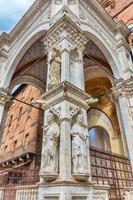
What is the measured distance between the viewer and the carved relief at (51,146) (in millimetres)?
2890

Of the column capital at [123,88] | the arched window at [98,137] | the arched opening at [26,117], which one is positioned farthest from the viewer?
the arched window at [98,137]

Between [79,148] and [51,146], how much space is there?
0.47m

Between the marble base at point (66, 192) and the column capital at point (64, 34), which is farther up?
the column capital at point (64, 34)

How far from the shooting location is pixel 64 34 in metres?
4.63

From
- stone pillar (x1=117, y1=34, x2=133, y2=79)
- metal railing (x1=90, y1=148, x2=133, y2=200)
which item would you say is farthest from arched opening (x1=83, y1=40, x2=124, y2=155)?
metal railing (x1=90, y1=148, x2=133, y2=200)

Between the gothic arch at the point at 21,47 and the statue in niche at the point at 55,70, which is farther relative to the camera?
the gothic arch at the point at 21,47

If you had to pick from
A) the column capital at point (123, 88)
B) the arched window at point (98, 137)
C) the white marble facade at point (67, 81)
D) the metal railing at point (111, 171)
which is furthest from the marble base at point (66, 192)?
the arched window at point (98, 137)

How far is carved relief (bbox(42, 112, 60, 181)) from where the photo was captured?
289 centimetres

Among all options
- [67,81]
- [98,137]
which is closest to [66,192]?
[67,81]

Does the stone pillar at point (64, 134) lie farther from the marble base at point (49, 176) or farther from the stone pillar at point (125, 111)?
the stone pillar at point (125, 111)

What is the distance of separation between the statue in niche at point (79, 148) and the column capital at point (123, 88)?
12.3ft

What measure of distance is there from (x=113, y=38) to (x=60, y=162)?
268 inches

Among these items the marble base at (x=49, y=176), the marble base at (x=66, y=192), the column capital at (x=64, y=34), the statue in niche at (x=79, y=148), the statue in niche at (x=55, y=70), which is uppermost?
the column capital at (x=64, y=34)

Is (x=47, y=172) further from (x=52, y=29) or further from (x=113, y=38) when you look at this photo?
(x=113, y=38)
